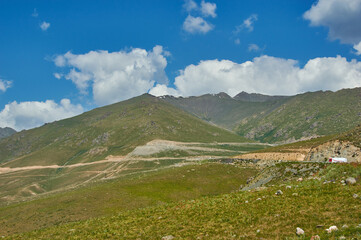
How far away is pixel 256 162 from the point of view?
10019cm

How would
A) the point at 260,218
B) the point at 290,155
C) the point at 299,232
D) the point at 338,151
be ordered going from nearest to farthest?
the point at 299,232, the point at 260,218, the point at 338,151, the point at 290,155

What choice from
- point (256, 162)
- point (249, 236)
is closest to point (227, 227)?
point (249, 236)

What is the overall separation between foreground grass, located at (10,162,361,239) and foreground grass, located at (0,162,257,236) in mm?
29319

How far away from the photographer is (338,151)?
6744cm

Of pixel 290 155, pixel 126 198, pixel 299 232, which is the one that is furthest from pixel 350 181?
pixel 290 155

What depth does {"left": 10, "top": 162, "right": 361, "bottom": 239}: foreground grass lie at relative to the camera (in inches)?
713

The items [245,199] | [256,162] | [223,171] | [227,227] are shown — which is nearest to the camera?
[227,227]

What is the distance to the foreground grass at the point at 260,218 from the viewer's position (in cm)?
1811

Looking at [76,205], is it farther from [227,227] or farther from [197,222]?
[227,227]

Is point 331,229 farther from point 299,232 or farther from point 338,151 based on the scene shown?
point 338,151

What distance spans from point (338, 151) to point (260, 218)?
5711 centimetres

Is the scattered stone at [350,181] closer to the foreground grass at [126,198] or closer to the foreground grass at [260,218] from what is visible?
the foreground grass at [260,218]

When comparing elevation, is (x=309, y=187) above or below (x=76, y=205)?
above

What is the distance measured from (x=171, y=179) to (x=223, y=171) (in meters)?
19.3
